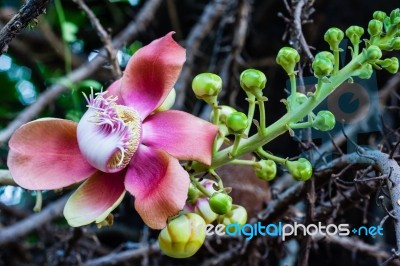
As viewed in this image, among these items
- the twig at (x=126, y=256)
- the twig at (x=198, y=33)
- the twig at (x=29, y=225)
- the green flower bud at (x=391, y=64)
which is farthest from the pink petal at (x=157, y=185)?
the twig at (x=198, y=33)

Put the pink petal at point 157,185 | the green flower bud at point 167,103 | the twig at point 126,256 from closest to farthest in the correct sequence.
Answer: the pink petal at point 157,185
the green flower bud at point 167,103
the twig at point 126,256

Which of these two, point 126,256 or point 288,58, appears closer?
point 288,58

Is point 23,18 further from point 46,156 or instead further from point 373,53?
point 373,53

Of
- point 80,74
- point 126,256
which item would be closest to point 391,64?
point 126,256

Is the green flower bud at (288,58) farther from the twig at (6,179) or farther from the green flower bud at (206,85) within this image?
the twig at (6,179)

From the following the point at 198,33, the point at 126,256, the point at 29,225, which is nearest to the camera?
the point at 126,256

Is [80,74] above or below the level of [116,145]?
below
